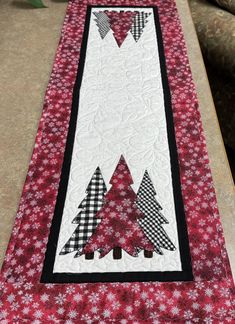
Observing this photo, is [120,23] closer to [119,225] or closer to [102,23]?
[102,23]

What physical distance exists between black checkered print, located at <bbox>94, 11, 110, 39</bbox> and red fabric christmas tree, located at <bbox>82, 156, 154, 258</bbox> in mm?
703

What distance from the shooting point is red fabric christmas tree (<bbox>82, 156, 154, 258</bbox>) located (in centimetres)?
79

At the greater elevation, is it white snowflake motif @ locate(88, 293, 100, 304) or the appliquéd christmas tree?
the appliquéd christmas tree

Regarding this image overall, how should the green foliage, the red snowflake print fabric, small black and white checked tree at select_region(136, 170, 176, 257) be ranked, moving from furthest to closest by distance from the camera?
the green foliage, the red snowflake print fabric, small black and white checked tree at select_region(136, 170, 176, 257)

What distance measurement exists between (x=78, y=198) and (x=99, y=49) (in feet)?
2.13

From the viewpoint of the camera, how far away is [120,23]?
4.69 ft

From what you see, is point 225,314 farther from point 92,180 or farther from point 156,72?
point 156,72

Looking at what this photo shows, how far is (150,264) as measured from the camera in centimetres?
→ 76

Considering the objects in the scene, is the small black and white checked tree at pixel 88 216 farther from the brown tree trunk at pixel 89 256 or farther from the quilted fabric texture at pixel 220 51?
the quilted fabric texture at pixel 220 51

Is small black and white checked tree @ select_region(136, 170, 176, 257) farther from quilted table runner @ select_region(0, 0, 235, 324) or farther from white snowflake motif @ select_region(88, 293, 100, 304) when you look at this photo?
white snowflake motif @ select_region(88, 293, 100, 304)

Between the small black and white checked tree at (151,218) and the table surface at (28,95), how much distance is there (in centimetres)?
14

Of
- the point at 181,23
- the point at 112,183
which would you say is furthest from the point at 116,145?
the point at 181,23

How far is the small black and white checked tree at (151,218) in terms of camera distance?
797mm

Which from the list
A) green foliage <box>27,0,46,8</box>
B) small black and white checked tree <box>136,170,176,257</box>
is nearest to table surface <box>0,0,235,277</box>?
green foliage <box>27,0,46,8</box>
